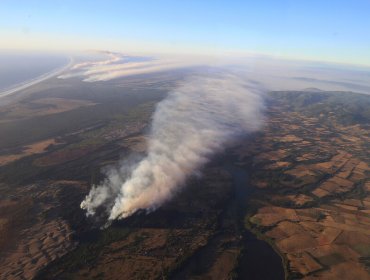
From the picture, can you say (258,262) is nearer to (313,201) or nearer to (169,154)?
(313,201)

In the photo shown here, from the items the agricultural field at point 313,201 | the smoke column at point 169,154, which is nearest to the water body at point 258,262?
the agricultural field at point 313,201

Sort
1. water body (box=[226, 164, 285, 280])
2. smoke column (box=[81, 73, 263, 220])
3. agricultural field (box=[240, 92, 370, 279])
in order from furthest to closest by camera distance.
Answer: smoke column (box=[81, 73, 263, 220]) → agricultural field (box=[240, 92, 370, 279]) → water body (box=[226, 164, 285, 280])

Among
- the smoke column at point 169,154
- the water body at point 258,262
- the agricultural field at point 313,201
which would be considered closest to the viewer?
the water body at point 258,262

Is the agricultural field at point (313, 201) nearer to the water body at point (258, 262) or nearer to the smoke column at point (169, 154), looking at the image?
the water body at point (258, 262)

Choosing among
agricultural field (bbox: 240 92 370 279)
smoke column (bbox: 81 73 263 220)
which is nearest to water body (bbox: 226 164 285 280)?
agricultural field (bbox: 240 92 370 279)

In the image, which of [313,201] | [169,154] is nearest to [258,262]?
[313,201]

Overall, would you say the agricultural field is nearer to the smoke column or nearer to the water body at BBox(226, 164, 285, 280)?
the water body at BBox(226, 164, 285, 280)

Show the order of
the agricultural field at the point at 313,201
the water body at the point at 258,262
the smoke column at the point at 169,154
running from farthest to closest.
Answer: the smoke column at the point at 169,154 < the agricultural field at the point at 313,201 < the water body at the point at 258,262

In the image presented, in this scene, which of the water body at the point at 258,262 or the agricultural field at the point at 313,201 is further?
the agricultural field at the point at 313,201
